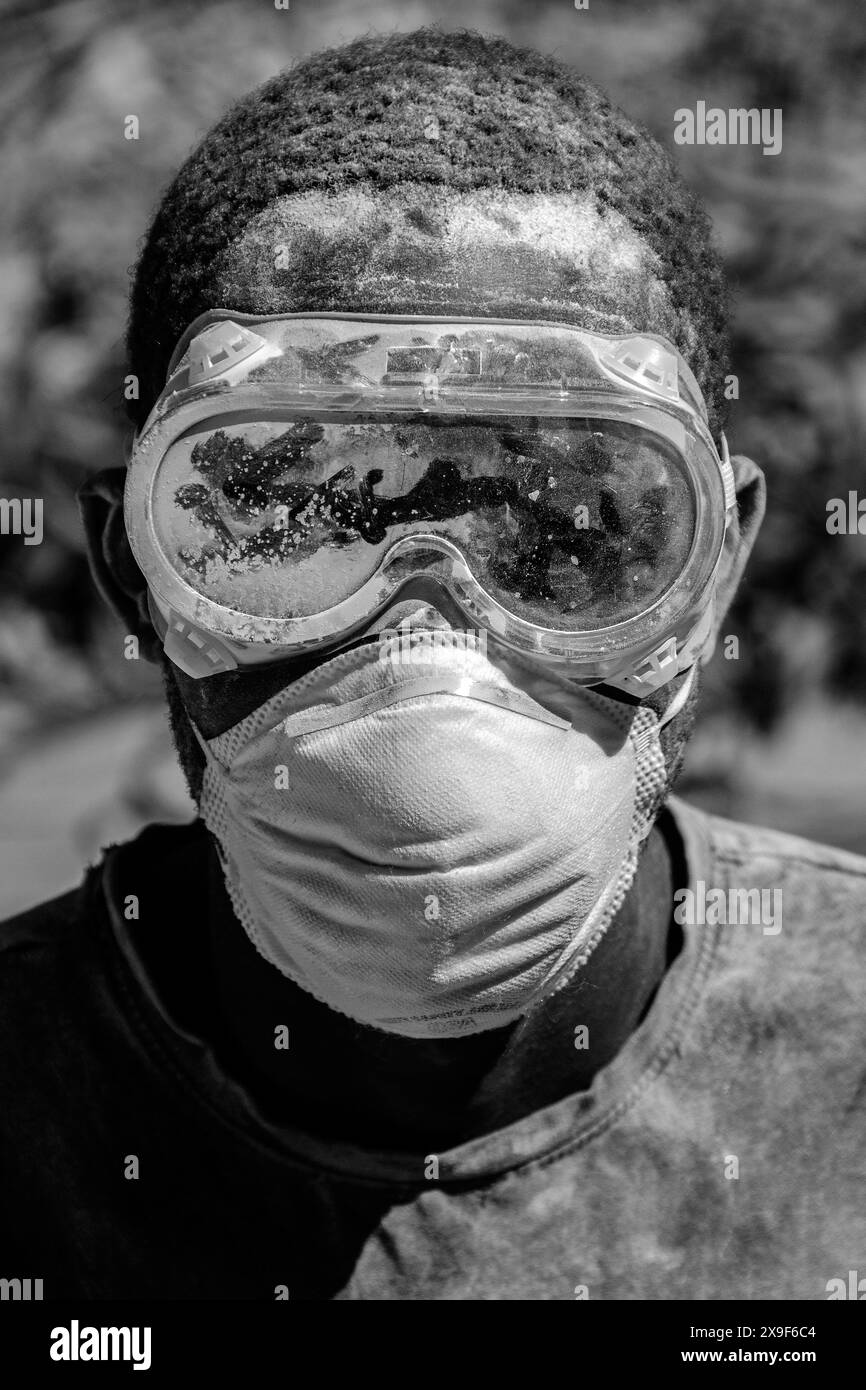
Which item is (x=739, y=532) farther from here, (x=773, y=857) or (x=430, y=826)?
(x=430, y=826)

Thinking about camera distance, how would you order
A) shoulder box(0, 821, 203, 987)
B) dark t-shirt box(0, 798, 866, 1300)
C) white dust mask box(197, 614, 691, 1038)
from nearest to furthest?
white dust mask box(197, 614, 691, 1038)
dark t-shirt box(0, 798, 866, 1300)
shoulder box(0, 821, 203, 987)

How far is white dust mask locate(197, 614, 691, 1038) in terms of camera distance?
2.44 meters

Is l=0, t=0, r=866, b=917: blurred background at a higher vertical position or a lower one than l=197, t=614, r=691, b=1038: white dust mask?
higher

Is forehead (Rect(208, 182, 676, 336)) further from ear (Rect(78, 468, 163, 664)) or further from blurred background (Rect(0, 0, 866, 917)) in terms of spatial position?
blurred background (Rect(0, 0, 866, 917))

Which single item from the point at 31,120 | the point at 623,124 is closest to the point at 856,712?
the point at 31,120

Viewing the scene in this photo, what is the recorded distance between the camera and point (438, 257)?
2.54 metres

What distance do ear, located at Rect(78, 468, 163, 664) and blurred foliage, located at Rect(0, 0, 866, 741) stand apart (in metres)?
3.69

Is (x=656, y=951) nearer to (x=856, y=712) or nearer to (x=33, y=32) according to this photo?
(x=856, y=712)

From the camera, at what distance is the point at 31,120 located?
6875mm

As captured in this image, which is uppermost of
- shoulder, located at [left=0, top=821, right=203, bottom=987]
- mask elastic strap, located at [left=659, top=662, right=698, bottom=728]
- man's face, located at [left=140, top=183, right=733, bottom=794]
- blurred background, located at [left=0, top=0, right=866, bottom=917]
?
blurred background, located at [left=0, top=0, right=866, bottom=917]

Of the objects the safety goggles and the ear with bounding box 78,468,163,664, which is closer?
the safety goggles

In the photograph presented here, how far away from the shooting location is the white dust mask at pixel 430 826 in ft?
8.00

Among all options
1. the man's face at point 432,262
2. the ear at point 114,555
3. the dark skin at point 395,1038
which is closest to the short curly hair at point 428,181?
the man's face at point 432,262

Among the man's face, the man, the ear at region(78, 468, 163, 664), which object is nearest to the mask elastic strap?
the man
